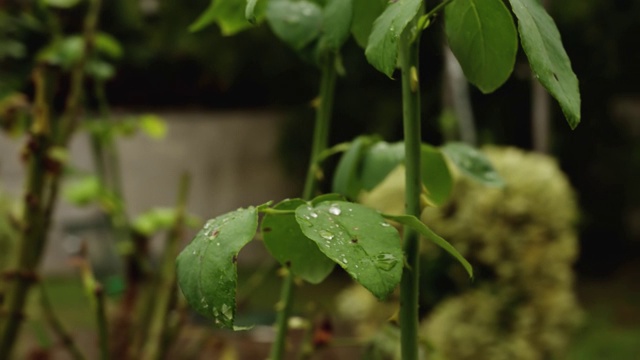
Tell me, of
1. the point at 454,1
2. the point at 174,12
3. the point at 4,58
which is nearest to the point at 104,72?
the point at 4,58

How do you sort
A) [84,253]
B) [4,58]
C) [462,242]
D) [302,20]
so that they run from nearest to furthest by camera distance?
[302,20], [84,253], [4,58], [462,242]

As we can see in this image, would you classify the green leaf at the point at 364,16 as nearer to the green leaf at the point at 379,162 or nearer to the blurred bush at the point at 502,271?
the green leaf at the point at 379,162

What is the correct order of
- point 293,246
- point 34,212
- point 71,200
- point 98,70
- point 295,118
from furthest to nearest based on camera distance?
point 295,118, point 71,200, point 98,70, point 34,212, point 293,246

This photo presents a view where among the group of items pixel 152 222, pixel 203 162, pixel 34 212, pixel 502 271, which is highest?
pixel 34 212

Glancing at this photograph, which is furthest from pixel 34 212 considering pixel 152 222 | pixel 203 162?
pixel 203 162

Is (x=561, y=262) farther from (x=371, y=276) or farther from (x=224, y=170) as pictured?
(x=224, y=170)

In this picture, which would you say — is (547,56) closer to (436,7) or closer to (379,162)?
(436,7)

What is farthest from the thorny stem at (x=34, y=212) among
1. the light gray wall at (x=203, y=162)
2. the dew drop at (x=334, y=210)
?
the light gray wall at (x=203, y=162)
